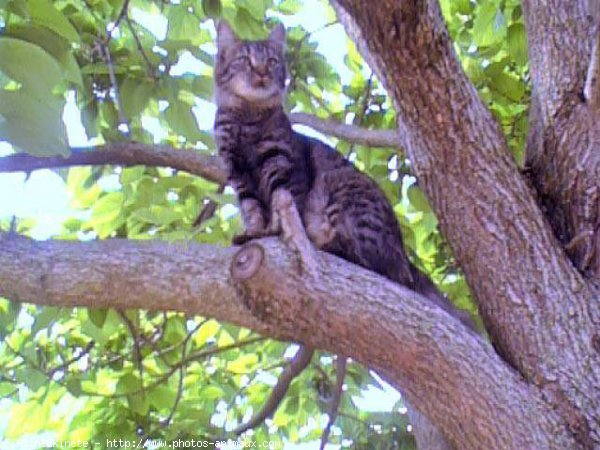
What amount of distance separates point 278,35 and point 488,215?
6.01ft

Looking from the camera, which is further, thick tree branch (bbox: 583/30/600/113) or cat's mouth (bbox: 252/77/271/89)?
cat's mouth (bbox: 252/77/271/89)

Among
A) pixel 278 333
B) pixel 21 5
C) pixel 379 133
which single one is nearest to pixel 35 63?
pixel 21 5

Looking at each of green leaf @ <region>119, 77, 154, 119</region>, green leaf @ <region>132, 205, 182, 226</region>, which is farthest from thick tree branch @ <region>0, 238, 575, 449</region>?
green leaf @ <region>119, 77, 154, 119</region>

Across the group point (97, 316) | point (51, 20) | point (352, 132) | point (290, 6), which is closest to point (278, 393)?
point (97, 316)

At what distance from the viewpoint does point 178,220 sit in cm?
338

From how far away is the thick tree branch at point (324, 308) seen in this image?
2.18 m

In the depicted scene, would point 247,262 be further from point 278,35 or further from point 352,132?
point 278,35

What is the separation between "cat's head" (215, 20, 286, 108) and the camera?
13.6 feet

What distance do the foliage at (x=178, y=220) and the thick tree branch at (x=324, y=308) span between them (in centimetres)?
64

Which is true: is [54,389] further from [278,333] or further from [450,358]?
[450,358]

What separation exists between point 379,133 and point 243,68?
4.05 feet

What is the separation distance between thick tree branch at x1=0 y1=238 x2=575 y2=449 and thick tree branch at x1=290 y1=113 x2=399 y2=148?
1055mm

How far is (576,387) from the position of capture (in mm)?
2238

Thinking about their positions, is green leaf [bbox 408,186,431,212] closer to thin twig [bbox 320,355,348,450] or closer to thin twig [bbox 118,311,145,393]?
thin twig [bbox 320,355,348,450]
